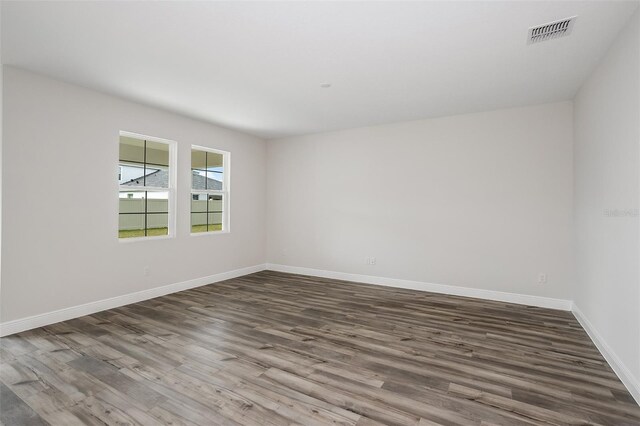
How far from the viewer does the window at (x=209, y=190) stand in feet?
17.5

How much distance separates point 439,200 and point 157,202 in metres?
4.28

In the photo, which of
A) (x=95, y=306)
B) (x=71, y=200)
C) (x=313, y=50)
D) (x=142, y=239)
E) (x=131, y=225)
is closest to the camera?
(x=313, y=50)

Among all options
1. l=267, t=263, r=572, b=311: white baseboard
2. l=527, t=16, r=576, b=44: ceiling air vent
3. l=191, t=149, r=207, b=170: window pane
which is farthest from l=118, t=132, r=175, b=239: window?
l=527, t=16, r=576, b=44: ceiling air vent

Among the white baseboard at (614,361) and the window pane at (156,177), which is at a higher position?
the window pane at (156,177)

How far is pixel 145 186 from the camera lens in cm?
432

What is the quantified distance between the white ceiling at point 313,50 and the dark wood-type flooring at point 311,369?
263cm

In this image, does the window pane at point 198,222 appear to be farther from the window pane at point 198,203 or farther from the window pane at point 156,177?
the window pane at point 156,177

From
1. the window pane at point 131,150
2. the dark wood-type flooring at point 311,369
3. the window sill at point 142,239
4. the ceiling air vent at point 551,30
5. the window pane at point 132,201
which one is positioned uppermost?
the ceiling air vent at point 551,30

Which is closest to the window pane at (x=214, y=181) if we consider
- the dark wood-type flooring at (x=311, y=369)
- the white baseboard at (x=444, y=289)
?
the white baseboard at (x=444, y=289)

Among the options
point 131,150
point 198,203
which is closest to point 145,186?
point 131,150

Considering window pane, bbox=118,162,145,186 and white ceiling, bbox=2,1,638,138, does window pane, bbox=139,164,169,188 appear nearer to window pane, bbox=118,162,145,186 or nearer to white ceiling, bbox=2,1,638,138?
window pane, bbox=118,162,145,186

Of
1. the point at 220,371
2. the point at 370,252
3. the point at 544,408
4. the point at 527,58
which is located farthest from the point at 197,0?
the point at 370,252

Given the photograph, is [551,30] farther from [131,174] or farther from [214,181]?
[214,181]

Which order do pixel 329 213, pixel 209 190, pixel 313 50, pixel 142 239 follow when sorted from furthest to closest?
pixel 329 213 < pixel 209 190 < pixel 142 239 < pixel 313 50
